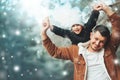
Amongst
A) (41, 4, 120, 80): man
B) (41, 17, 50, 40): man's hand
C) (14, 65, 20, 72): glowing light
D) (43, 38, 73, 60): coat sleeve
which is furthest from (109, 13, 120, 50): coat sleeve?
(14, 65, 20, 72): glowing light

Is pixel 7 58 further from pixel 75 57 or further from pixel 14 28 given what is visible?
pixel 75 57

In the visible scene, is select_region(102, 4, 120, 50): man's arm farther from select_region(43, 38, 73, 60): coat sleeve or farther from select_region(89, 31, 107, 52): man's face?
select_region(43, 38, 73, 60): coat sleeve

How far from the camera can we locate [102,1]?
8.43 feet

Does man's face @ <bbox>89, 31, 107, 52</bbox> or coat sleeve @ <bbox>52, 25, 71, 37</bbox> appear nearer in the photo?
man's face @ <bbox>89, 31, 107, 52</bbox>

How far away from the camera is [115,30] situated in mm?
2480

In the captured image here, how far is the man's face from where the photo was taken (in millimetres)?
2438

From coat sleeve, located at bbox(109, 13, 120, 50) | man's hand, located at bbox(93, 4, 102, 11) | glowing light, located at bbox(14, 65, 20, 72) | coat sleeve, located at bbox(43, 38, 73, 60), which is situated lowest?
glowing light, located at bbox(14, 65, 20, 72)

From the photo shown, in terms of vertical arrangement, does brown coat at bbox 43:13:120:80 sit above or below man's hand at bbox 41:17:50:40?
below

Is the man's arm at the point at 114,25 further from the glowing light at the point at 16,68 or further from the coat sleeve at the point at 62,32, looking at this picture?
the glowing light at the point at 16,68

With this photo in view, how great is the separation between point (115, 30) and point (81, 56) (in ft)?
0.85

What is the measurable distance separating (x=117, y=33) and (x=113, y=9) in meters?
0.16

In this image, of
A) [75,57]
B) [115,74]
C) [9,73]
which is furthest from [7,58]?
[115,74]

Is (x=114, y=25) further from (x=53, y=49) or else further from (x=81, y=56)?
(x=53, y=49)

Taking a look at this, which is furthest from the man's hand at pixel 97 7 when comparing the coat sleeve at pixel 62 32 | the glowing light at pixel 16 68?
the glowing light at pixel 16 68
